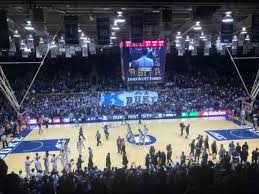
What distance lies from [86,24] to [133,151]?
36.1 ft

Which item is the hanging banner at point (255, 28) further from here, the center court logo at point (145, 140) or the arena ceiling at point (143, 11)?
the center court logo at point (145, 140)

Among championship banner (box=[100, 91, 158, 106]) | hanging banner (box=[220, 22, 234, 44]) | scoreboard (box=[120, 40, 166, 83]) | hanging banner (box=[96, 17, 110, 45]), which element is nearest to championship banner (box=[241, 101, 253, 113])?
scoreboard (box=[120, 40, 166, 83])

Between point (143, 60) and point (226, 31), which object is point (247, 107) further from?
point (226, 31)

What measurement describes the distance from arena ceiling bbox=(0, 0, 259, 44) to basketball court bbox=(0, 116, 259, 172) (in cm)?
782

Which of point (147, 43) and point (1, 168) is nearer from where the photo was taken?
point (1, 168)

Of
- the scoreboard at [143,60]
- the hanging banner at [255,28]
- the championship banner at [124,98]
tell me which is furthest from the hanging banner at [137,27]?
the championship banner at [124,98]

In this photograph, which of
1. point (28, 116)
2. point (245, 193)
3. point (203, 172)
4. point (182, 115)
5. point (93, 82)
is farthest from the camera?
point (93, 82)

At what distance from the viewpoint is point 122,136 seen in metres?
23.7

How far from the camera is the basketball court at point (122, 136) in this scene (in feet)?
62.2

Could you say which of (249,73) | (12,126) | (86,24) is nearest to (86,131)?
(12,126)

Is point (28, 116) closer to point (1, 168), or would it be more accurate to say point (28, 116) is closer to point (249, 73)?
point (1, 168)

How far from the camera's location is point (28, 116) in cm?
2856

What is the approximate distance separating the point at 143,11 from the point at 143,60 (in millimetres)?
9775

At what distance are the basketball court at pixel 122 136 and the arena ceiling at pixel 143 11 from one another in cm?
782
